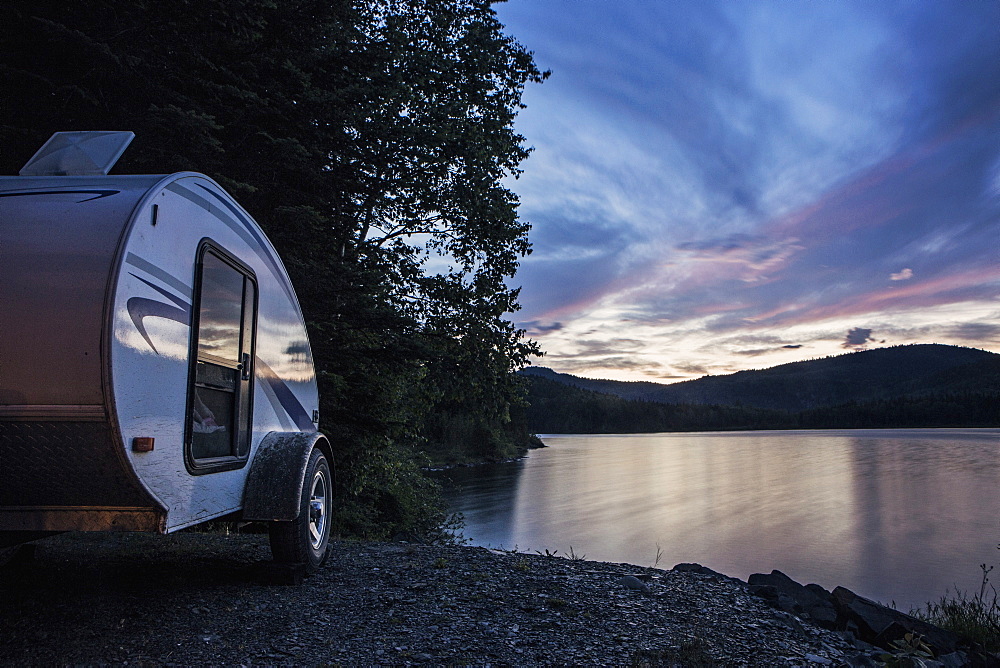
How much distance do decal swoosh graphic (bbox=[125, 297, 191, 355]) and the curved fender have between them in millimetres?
1474

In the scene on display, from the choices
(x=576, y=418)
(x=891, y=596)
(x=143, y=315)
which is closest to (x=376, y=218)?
(x=143, y=315)

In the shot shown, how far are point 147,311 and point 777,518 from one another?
2731 cm

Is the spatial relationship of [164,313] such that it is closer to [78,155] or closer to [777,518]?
[78,155]

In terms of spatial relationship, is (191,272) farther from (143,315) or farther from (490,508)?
(490,508)

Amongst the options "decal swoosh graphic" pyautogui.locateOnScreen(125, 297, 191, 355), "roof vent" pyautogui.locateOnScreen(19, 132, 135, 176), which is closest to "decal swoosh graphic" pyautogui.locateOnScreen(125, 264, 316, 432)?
"decal swoosh graphic" pyautogui.locateOnScreen(125, 297, 191, 355)

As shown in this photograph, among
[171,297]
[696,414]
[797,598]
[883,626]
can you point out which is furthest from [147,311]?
[696,414]

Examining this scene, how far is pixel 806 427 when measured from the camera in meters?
133

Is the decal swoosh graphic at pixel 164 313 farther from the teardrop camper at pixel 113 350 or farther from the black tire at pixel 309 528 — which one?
the black tire at pixel 309 528

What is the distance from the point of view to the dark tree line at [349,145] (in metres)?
7.19

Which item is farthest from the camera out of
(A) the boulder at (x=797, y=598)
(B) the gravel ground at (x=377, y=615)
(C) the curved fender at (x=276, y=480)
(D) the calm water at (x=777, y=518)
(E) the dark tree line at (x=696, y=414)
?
(E) the dark tree line at (x=696, y=414)

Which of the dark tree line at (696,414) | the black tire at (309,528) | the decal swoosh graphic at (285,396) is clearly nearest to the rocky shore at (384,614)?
the black tire at (309,528)

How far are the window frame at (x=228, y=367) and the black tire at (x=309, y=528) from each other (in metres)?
0.55

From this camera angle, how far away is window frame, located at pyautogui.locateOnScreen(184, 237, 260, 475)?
3512 mm

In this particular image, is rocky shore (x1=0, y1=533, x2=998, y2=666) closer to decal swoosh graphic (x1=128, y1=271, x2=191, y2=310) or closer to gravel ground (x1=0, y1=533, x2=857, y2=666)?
gravel ground (x1=0, y1=533, x2=857, y2=666)
